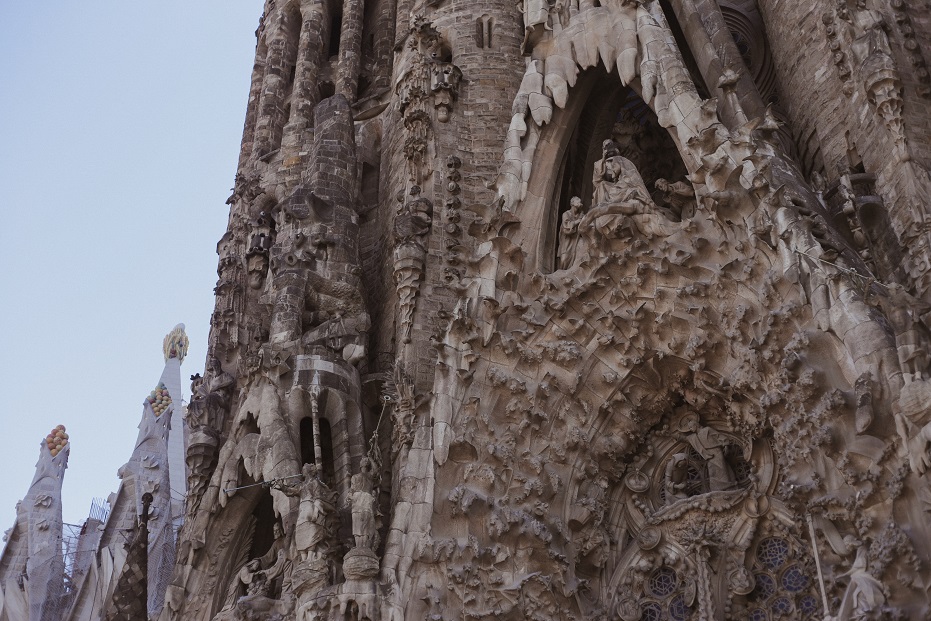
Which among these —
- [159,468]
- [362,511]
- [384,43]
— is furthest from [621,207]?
[159,468]

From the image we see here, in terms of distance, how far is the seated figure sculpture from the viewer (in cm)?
1209

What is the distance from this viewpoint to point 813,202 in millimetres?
11242

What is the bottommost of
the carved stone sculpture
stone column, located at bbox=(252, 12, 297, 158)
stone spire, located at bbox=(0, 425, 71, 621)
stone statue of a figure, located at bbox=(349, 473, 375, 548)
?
stone statue of a figure, located at bbox=(349, 473, 375, 548)

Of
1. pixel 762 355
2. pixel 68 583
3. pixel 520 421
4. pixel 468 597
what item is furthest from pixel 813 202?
pixel 68 583

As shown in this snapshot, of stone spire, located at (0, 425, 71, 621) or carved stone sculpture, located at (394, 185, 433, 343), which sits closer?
carved stone sculpture, located at (394, 185, 433, 343)

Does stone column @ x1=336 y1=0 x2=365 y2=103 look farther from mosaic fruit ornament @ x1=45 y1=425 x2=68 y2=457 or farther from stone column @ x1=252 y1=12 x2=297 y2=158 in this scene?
mosaic fruit ornament @ x1=45 y1=425 x2=68 y2=457

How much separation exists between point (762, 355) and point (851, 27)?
13.4 ft

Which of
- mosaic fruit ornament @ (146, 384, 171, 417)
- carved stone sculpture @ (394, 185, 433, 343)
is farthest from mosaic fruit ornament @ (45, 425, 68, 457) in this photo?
carved stone sculpture @ (394, 185, 433, 343)

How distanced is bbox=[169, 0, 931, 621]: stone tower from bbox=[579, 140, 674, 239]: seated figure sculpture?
0.03 m

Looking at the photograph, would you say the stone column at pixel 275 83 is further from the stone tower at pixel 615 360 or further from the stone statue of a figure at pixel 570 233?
the stone statue of a figure at pixel 570 233

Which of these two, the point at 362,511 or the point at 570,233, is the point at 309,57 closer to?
the point at 570,233

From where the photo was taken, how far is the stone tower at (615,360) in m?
10.1

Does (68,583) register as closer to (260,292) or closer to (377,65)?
(260,292)

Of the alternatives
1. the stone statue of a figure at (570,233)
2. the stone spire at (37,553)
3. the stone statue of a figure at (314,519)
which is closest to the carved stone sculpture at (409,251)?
the stone statue of a figure at (570,233)
